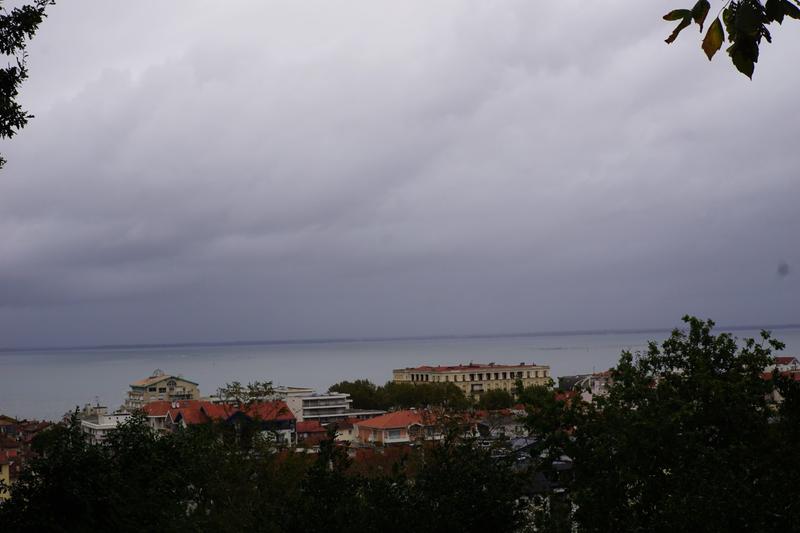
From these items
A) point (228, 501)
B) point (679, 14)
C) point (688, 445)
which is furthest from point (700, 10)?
point (228, 501)

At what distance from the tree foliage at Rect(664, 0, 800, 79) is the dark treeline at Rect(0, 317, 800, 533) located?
8172 millimetres

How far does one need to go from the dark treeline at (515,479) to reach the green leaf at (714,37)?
27.2 ft

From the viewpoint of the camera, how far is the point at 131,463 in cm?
1412

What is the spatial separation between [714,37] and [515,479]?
11028 millimetres

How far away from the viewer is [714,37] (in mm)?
2871

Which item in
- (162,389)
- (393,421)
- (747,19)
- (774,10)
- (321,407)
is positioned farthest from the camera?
(162,389)

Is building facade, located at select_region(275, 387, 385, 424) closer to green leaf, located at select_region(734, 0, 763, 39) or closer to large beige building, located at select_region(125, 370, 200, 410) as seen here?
large beige building, located at select_region(125, 370, 200, 410)

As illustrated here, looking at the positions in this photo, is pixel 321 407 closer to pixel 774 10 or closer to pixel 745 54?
pixel 745 54

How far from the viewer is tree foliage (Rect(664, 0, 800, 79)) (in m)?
2.81

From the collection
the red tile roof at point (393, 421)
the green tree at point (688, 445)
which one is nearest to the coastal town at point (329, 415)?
the red tile roof at point (393, 421)

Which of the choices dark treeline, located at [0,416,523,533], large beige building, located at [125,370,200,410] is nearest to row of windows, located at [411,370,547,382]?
large beige building, located at [125,370,200,410]

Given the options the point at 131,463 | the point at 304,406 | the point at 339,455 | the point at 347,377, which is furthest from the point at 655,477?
the point at 347,377

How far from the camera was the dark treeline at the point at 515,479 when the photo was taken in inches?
453

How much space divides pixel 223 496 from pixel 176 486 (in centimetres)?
119
